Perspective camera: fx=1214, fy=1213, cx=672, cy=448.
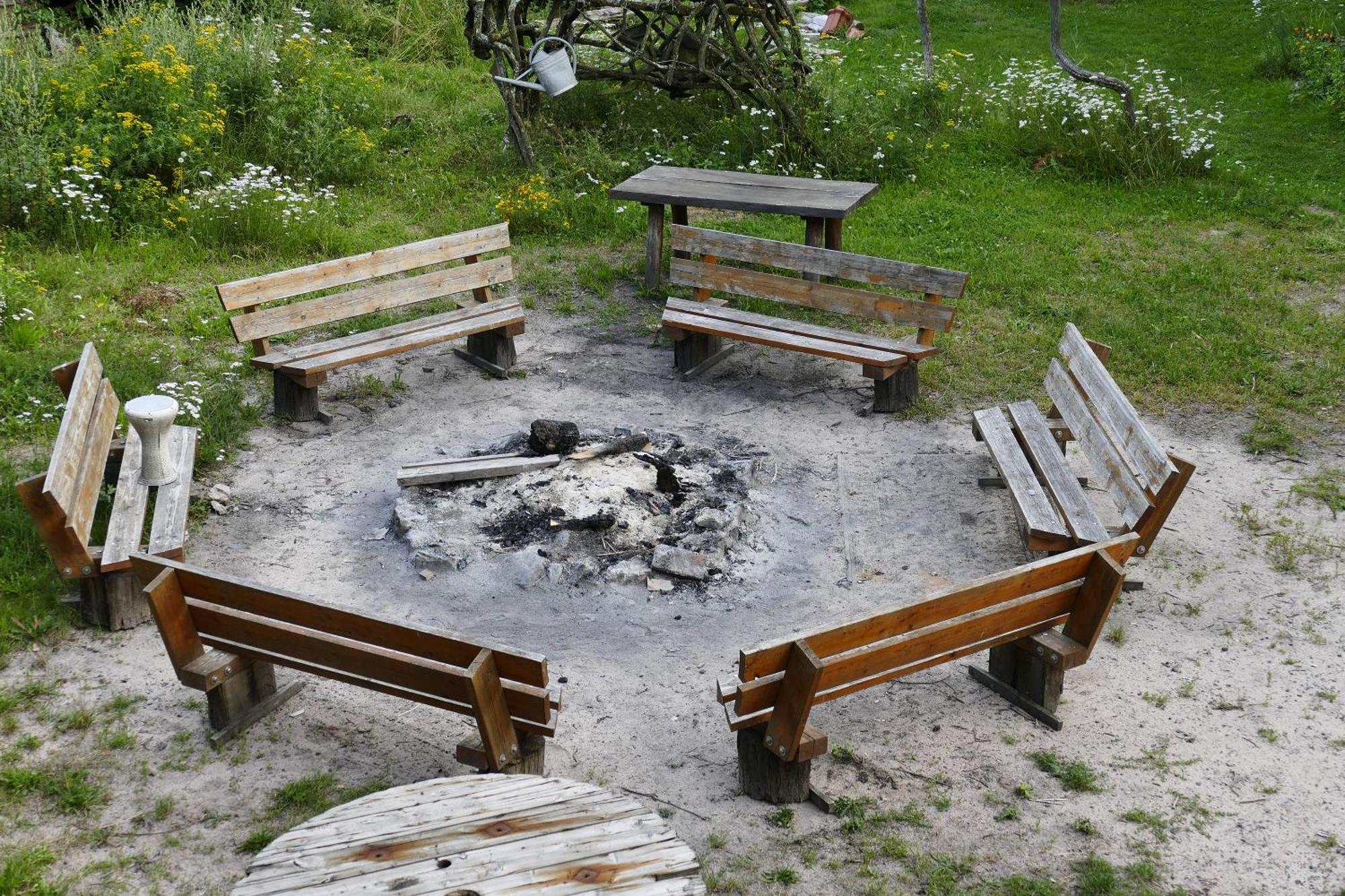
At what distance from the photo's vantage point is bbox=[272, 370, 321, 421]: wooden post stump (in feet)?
24.4

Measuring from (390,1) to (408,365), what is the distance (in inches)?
356

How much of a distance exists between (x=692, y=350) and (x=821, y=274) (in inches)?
40.5

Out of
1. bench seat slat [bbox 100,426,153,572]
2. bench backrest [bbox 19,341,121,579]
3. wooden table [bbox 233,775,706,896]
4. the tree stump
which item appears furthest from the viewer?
bench seat slat [bbox 100,426,153,572]

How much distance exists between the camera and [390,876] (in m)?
3.18

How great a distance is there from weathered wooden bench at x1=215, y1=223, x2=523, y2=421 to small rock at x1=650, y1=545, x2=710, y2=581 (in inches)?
106

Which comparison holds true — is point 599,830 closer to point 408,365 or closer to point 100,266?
point 408,365

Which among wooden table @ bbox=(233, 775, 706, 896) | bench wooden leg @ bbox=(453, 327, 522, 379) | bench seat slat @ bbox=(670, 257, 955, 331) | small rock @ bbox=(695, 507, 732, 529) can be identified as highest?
wooden table @ bbox=(233, 775, 706, 896)

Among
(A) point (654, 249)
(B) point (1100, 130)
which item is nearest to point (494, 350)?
(A) point (654, 249)

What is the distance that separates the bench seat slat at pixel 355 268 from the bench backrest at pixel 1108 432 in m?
3.84

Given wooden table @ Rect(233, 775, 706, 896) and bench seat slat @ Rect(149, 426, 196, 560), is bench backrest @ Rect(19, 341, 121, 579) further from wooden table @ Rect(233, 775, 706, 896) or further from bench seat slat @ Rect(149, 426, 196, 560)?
wooden table @ Rect(233, 775, 706, 896)

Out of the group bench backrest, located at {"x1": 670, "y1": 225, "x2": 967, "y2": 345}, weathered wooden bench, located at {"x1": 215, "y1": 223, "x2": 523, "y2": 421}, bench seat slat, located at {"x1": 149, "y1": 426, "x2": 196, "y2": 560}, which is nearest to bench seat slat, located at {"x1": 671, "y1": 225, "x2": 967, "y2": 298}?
bench backrest, located at {"x1": 670, "y1": 225, "x2": 967, "y2": 345}

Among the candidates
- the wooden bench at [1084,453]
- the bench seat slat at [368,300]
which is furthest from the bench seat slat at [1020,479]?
Result: the bench seat slat at [368,300]

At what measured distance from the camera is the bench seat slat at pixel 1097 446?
18.2ft

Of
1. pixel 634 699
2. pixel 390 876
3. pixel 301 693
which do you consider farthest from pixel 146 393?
pixel 390 876
